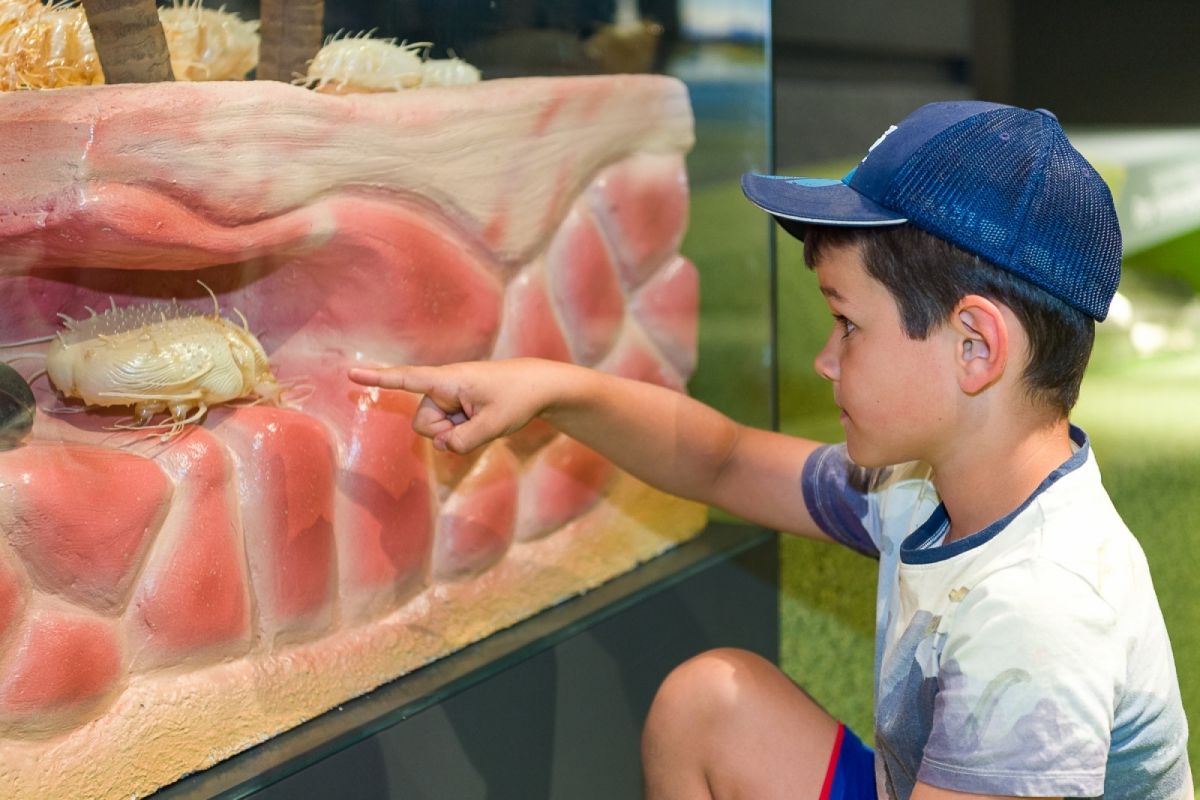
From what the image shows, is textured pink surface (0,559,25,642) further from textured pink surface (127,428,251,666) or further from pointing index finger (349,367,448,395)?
pointing index finger (349,367,448,395)

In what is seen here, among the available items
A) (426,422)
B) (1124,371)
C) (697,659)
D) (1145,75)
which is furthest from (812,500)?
(1145,75)

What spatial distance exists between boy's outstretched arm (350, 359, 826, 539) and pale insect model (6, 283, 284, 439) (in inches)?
4.8

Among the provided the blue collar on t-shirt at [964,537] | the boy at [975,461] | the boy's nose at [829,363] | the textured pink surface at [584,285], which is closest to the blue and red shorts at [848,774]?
the boy at [975,461]

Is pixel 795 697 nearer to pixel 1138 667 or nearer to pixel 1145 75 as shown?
pixel 1138 667

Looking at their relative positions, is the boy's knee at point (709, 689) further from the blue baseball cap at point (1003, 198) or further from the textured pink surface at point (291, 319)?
the blue baseball cap at point (1003, 198)

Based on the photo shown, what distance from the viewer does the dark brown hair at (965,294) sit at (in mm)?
818

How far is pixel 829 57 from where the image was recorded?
1574 mm

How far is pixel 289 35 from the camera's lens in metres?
1.08

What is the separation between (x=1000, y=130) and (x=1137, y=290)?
0.72 meters

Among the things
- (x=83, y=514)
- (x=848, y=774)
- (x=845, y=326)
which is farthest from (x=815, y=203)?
(x=83, y=514)

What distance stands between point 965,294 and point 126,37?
0.63 metres

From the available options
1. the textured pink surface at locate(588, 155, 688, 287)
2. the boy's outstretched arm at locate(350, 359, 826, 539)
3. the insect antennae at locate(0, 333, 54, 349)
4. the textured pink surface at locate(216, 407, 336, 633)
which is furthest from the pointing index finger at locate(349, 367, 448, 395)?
the textured pink surface at locate(588, 155, 688, 287)

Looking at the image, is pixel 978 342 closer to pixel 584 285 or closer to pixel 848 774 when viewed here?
pixel 848 774

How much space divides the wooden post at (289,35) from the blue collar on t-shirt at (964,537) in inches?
24.8
